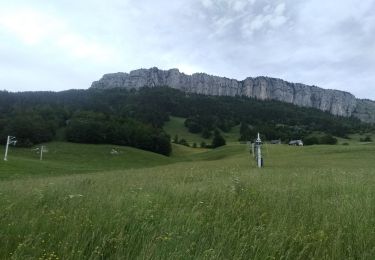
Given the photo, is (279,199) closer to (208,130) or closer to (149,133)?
(149,133)

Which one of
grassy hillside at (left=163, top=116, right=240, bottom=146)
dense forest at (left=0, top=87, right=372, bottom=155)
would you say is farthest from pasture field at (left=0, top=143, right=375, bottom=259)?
grassy hillside at (left=163, top=116, right=240, bottom=146)

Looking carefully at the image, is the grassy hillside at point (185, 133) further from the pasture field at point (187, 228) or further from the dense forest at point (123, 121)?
the pasture field at point (187, 228)

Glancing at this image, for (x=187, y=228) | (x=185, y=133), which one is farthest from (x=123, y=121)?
(x=187, y=228)

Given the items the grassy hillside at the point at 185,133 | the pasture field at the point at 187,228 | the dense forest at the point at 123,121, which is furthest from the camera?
the grassy hillside at the point at 185,133

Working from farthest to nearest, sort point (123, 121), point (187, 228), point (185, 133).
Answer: point (185, 133) < point (123, 121) < point (187, 228)

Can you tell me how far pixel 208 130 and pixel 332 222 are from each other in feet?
511

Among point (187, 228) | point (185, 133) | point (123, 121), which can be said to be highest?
point (123, 121)

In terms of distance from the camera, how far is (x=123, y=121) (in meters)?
122

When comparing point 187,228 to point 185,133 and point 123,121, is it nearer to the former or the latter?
point 123,121

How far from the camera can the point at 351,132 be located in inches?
6673

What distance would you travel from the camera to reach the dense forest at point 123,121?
100438mm

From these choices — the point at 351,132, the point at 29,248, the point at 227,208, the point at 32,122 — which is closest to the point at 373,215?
the point at 227,208

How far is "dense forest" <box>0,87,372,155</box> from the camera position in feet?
330

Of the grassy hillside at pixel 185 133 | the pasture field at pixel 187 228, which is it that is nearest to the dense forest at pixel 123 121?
the grassy hillside at pixel 185 133
